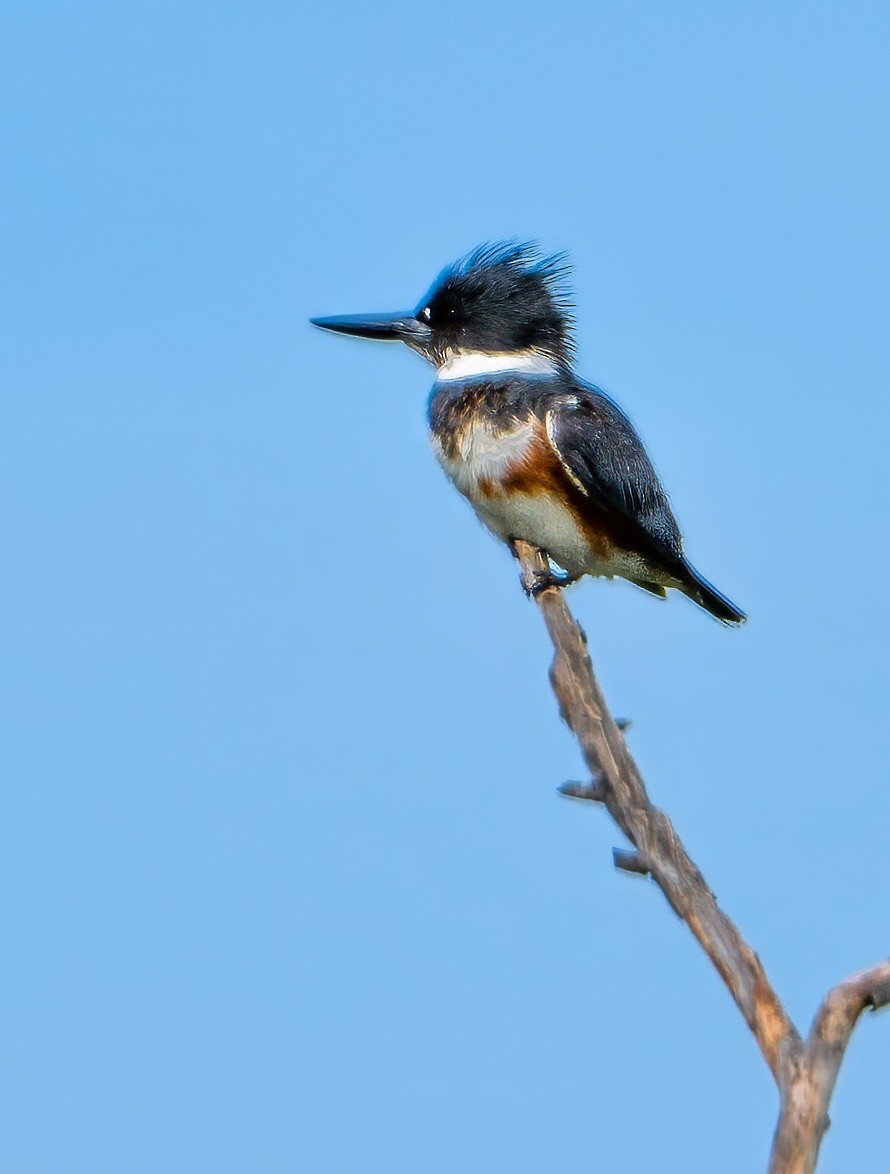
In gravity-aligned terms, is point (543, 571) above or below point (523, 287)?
below

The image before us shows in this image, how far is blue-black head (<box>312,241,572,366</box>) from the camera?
5777 millimetres

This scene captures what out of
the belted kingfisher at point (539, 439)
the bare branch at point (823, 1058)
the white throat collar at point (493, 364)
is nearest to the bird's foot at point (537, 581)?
the belted kingfisher at point (539, 439)

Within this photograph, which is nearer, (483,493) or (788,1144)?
(788,1144)

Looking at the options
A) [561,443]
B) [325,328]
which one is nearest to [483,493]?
[561,443]

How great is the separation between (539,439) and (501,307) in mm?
797

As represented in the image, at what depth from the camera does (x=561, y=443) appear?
515 cm

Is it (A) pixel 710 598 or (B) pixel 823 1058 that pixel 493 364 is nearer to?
(A) pixel 710 598

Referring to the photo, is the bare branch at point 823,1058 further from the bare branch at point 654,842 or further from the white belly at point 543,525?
the white belly at point 543,525

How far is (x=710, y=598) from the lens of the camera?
5523mm

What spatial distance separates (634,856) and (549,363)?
7.54ft

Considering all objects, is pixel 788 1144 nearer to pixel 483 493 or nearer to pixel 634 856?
pixel 634 856

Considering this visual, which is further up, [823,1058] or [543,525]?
[543,525]

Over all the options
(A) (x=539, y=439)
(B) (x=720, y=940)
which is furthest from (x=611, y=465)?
(B) (x=720, y=940)

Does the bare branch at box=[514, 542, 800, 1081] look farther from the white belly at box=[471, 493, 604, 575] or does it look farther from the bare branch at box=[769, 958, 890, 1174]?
the white belly at box=[471, 493, 604, 575]
